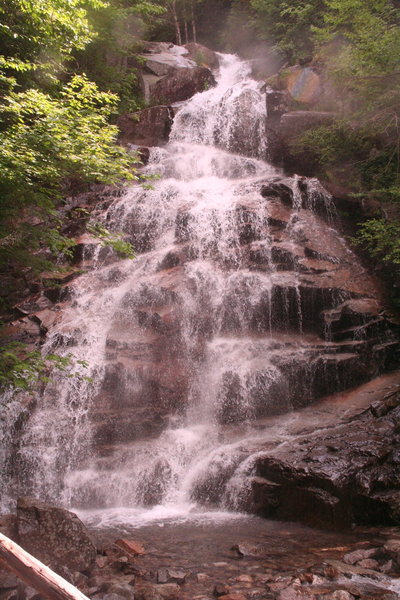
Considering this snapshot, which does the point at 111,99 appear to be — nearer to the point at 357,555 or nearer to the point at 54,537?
the point at 54,537

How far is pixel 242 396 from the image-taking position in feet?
32.2

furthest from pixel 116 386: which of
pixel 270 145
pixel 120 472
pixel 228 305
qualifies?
pixel 270 145

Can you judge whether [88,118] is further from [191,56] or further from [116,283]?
[191,56]

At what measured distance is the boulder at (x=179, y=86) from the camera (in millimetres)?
22266

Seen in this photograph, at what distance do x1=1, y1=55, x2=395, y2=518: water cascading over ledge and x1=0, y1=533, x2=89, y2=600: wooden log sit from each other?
199 inches

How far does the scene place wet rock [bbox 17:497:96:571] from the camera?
4.64 m

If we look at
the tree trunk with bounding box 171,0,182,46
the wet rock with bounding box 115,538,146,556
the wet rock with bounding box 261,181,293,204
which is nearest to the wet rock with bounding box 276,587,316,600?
the wet rock with bounding box 115,538,146,556

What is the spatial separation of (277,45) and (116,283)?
59.0 ft

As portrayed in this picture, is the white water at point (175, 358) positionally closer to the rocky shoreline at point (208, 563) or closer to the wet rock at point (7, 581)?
the rocky shoreline at point (208, 563)

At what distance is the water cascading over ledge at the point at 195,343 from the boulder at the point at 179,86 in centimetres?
1000

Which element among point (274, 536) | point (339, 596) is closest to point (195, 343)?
point (274, 536)

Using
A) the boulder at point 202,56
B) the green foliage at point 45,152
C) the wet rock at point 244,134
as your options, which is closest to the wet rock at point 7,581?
the green foliage at point 45,152

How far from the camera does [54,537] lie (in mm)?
4805

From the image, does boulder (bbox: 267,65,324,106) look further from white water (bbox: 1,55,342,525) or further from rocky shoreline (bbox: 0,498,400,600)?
rocky shoreline (bbox: 0,498,400,600)
